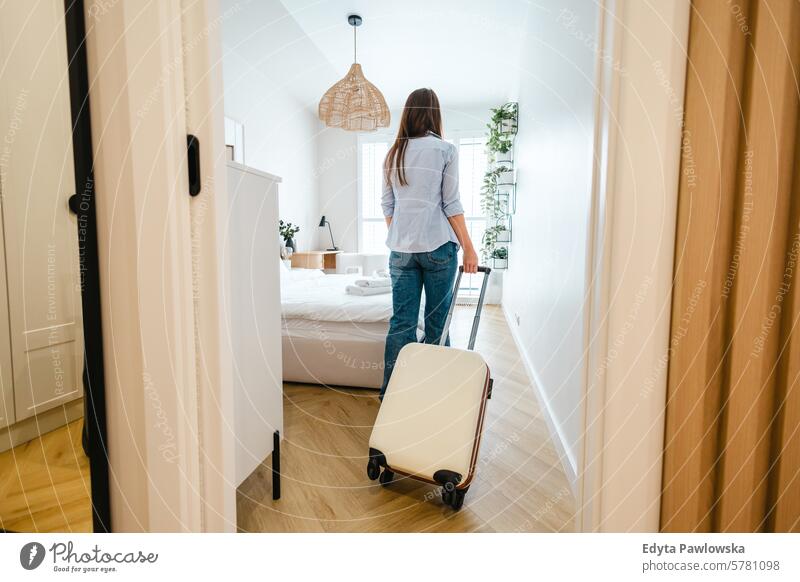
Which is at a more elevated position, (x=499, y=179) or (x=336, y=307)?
(x=499, y=179)

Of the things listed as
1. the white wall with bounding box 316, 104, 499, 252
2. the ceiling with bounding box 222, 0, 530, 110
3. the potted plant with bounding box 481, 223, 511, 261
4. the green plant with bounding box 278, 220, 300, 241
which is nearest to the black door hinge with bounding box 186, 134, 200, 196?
the ceiling with bounding box 222, 0, 530, 110

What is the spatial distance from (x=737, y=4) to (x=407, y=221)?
3.74 feet

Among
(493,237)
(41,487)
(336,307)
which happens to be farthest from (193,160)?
(493,237)

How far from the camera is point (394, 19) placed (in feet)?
9.34

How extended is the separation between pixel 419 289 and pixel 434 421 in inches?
25.6

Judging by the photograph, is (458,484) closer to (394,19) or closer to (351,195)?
(394,19)

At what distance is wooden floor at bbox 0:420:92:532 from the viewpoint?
91 centimetres

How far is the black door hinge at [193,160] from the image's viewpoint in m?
0.72

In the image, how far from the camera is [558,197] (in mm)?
1805

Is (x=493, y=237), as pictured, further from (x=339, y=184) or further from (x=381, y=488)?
(x=381, y=488)

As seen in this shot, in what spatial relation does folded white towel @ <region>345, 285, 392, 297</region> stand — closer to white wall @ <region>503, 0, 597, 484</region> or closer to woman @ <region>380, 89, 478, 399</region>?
woman @ <region>380, 89, 478, 399</region>

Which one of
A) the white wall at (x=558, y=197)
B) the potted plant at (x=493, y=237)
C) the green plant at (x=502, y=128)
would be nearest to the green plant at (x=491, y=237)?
the potted plant at (x=493, y=237)

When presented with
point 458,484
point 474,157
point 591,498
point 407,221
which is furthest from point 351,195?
point 591,498
